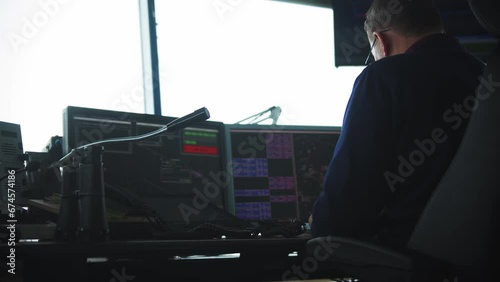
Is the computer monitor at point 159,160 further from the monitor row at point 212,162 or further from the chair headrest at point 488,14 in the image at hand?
the chair headrest at point 488,14

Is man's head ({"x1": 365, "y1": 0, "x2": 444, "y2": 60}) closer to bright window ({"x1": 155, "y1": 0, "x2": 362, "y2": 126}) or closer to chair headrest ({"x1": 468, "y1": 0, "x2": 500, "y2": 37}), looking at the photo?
chair headrest ({"x1": 468, "y1": 0, "x2": 500, "y2": 37})

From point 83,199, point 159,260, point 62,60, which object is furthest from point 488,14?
point 62,60

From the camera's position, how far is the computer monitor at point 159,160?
175cm

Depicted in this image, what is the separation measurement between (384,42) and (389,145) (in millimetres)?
439

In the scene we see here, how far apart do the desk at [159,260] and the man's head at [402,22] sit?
0.61m

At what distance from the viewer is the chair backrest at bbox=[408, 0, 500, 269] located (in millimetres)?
906

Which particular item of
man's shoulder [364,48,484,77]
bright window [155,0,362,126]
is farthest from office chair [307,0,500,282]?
bright window [155,0,362,126]

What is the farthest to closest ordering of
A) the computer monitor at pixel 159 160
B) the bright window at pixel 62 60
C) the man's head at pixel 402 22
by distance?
the bright window at pixel 62 60 < the computer monitor at pixel 159 160 < the man's head at pixel 402 22

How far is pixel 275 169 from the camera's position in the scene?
2092 mm

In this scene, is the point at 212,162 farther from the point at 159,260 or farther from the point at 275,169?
the point at 159,260

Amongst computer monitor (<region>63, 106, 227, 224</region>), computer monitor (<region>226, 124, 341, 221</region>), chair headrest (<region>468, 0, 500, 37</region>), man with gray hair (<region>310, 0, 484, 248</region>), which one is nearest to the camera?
chair headrest (<region>468, 0, 500, 37</region>)

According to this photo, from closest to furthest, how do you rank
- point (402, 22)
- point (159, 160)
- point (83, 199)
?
point (83, 199), point (402, 22), point (159, 160)

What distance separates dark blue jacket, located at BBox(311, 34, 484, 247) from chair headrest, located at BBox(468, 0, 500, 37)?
0.30m

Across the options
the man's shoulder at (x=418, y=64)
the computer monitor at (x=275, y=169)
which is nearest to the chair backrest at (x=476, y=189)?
the man's shoulder at (x=418, y=64)
